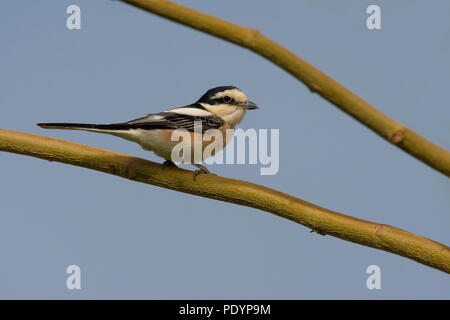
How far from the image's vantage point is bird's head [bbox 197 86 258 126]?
3906 millimetres

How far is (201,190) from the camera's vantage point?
8.51ft

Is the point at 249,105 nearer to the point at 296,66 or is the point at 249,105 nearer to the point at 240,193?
the point at 240,193

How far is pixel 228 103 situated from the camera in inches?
154

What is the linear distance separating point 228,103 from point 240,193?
1.54 m

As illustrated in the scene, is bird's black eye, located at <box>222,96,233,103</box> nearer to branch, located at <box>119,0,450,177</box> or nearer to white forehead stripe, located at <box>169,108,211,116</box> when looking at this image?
white forehead stripe, located at <box>169,108,211,116</box>

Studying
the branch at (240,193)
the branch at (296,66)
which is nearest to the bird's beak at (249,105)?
the branch at (240,193)

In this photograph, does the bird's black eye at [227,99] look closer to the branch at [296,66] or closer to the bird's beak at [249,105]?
the bird's beak at [249,105]

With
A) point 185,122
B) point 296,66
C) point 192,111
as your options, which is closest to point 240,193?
point 296,66

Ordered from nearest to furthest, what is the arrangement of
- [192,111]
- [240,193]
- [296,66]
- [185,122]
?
[296,66] → [240,193] → [185,122] → [192,111]

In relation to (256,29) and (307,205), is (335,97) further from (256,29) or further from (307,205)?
(307,205)

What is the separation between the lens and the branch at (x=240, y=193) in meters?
2.28

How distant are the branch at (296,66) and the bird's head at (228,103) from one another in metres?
2.17

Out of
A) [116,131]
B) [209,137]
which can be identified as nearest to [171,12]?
[116,131]

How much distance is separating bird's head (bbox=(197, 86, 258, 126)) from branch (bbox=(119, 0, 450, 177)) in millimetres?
2173
